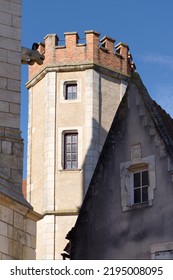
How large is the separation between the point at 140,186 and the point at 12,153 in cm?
582

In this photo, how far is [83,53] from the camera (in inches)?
1206

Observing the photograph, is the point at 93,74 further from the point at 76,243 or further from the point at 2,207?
the point at 2,207

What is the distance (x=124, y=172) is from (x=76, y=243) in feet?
6.71

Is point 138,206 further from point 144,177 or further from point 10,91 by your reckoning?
point 10,91

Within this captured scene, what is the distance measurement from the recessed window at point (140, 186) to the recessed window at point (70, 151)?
10472 mm

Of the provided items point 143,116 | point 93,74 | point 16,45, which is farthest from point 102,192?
point 93,74

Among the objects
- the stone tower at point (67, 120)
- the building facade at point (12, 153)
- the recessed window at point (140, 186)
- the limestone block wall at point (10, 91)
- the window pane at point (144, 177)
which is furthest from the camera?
the stone tower at point (67, 120)

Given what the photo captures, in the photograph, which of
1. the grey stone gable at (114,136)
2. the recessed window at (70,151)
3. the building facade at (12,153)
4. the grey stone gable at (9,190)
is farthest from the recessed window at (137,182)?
the recessed window at (70,151)

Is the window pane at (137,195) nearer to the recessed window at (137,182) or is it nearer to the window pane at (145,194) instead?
the recessed window at (137,182)

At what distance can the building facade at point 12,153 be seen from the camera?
12648 mm

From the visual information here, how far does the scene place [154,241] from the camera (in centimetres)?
1731

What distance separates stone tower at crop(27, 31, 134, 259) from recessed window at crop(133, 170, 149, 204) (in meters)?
9.52

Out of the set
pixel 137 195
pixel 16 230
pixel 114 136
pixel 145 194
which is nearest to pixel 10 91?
pixel 16 230
